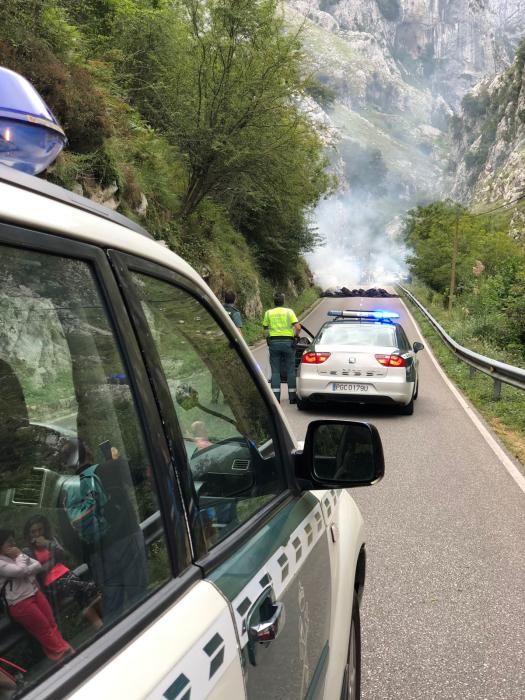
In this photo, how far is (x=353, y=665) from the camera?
278 centimetres

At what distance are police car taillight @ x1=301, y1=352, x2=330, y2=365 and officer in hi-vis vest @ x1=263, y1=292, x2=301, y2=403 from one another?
74 centimetres

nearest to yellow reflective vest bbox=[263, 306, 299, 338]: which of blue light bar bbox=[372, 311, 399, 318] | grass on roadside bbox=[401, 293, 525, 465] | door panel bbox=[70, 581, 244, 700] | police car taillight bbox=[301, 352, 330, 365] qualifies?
police car taillight bbox=[301, 352, 330, 365]

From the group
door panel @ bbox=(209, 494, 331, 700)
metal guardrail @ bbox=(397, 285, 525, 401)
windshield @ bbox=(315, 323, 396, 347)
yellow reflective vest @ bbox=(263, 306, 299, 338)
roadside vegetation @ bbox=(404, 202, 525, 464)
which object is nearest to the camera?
door panel @ bbox=(209, 494, 331, 700)

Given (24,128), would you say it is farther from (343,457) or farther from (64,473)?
(343,457)

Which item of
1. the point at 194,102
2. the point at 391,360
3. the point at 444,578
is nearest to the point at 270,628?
the point at 444,578

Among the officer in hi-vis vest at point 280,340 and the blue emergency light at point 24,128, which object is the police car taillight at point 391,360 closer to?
the officer in hi-vis vest at point 280,340

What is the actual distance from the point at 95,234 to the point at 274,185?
83.3 ft

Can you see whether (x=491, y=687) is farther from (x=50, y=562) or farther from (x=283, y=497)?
(x=50, y=562)

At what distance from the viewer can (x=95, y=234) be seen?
1.35m

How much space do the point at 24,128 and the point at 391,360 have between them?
9.39 meters

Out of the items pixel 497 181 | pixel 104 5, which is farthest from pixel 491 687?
pixel 497 181

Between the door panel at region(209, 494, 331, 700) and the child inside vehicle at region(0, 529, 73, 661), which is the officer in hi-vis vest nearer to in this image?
the door panel at region(209, 494, 331, 700)

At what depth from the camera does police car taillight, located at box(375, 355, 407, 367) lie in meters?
10.8

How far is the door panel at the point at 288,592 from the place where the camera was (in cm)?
151
